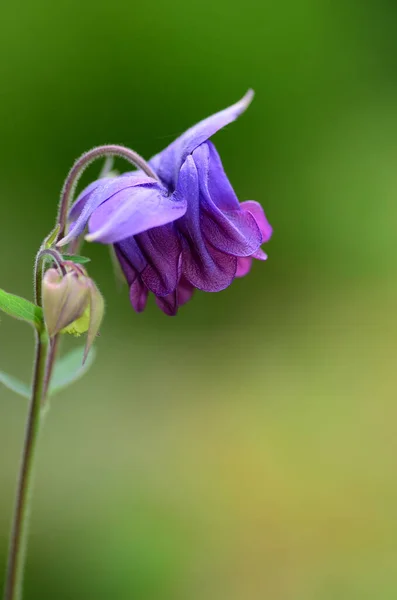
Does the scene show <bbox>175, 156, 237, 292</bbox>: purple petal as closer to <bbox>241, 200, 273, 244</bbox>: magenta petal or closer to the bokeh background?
<bbox>241, 200, 273, 244</bbox>: magenta petal

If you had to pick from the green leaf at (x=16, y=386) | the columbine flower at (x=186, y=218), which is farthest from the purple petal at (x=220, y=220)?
the green leaf at (x=16, y=386)

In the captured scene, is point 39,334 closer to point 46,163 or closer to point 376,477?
point 376,477

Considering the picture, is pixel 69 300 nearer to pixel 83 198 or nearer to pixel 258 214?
pixel 83 198

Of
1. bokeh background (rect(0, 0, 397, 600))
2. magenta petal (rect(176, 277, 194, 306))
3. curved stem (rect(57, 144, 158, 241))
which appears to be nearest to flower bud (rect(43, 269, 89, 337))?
curved stem (rect(57, 144, 158, 241))

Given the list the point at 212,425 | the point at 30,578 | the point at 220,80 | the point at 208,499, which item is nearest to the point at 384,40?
the point at 220,80

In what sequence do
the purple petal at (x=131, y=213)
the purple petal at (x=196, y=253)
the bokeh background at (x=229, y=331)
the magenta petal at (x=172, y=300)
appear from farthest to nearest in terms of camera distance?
1. the bokeh background at (x=229, y=331)
2. the magenta petal at (x=172, y=300)
3. the purple petal at (x=196, y=253)
4. the purple petal at (x=131, y=213)

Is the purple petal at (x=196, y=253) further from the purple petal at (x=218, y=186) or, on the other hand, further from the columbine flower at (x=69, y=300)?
the columbine flower at (x=69, y=300)
